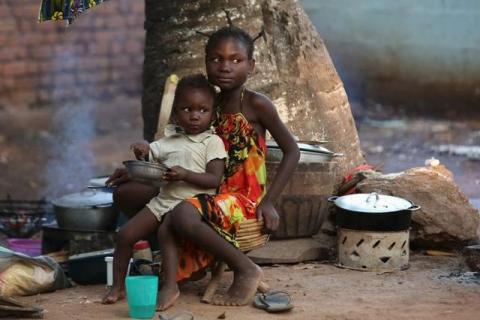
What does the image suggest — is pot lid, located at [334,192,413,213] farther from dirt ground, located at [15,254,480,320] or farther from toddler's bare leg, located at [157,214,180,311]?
toddler's bare leg, located at [157,214,180,311]

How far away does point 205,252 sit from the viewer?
17.8 ft

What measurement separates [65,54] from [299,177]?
5765mm

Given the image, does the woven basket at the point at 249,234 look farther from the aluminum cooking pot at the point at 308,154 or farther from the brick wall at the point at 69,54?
the brick wall at the point at 69,54

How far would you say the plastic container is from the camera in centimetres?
734

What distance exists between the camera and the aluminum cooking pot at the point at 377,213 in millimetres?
6172

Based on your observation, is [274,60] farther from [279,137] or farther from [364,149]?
[364,149]

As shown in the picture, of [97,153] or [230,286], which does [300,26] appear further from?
[97,153]

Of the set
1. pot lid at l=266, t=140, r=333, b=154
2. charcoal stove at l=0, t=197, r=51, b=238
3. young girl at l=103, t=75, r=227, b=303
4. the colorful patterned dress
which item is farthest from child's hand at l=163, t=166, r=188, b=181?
charcoal stove at l=0, t=197, r=51, b=238

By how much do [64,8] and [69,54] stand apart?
5.67 meters

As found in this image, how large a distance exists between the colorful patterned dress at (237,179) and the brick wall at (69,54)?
6.29m

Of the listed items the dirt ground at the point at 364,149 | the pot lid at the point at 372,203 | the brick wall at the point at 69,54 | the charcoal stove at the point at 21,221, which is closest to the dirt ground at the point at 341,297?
the dirt ground at the point at 364,149

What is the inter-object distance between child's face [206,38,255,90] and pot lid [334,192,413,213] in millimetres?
1248

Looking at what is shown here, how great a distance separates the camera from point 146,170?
5.06 m

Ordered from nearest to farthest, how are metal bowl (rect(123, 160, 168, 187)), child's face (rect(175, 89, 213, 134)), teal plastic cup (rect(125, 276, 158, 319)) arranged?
teal plastic cup (rect(125, 276, 158, 319)), metal bowl (rect(123, 160, 168, 187)), child's face (rect(175, 89, 213, 134))
